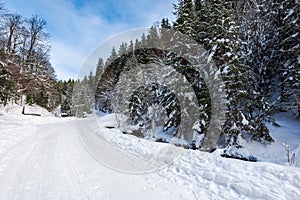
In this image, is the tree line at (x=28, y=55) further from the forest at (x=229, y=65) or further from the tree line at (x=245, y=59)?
the tree line at (x=245, y=59)

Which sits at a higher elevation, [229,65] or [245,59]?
[245,59]

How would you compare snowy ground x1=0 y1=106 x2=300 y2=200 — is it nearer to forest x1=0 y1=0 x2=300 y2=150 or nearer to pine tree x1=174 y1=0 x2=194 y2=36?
forest x1=0 y1=0 x2=300 y2=150

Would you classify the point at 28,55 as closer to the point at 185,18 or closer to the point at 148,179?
the point at 185,18

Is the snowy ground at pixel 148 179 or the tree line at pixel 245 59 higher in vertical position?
the tree line at pixel 245 59

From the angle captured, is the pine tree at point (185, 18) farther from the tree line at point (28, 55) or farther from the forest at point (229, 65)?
the tree line at point (28, 55)

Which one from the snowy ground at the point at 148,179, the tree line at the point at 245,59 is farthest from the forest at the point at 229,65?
the snowy ground at the point at 148,179

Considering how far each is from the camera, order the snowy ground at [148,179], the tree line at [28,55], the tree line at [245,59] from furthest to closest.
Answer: the tree line at [28,55] → the tree line at [245,59] → the snowy ground at [148,179]

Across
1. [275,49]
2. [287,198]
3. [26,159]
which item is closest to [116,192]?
[287,198]

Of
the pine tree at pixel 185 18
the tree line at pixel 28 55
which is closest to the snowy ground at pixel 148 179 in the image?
the pine tree at pixel 185 18

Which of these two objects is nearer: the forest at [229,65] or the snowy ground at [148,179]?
the snowy ground at [148,179]

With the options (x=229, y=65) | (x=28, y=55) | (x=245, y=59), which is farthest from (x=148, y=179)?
(x=28, y=55)

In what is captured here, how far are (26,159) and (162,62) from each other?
11.5 meters

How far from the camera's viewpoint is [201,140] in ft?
36.7

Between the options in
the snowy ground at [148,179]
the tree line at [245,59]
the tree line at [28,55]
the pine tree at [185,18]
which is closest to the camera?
the snowy ground at [148,179]
